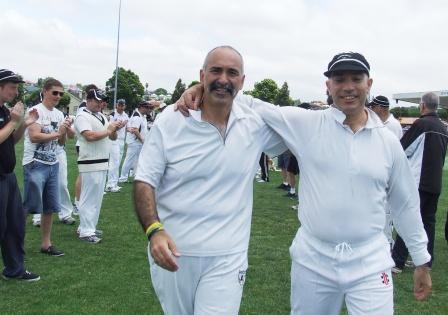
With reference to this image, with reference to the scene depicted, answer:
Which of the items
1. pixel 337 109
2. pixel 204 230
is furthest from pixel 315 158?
pixel 204 230

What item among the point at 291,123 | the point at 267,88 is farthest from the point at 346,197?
the point at 267,88

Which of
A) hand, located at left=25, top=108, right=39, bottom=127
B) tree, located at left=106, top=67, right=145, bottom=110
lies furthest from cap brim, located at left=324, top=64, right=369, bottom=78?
tree, located at left=106, top=67, right=145, bottom=110

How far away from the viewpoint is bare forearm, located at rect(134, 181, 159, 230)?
9.53 ft

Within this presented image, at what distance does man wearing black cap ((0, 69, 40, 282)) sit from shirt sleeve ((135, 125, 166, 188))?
2864 millimetres

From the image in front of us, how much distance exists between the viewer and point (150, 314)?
200 inches

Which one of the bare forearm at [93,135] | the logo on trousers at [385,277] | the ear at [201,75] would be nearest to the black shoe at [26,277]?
the bare forearm at [93,135]

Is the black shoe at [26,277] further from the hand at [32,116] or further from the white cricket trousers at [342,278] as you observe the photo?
the white cricket trousers at [342,278]

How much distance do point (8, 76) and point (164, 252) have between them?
3752 millimetres

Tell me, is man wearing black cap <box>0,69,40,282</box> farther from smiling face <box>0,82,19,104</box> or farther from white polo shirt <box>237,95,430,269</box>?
white polo shirt <box>237,95,430,269</box>

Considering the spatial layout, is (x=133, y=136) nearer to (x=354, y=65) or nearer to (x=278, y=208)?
(x=278, y=208)

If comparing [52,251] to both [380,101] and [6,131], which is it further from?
[380,101]

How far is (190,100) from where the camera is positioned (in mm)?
3268

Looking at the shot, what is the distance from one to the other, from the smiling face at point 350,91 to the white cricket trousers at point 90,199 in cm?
511

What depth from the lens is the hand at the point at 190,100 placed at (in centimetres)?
320
